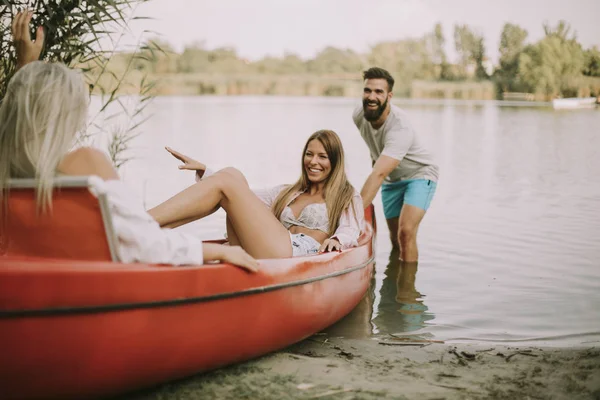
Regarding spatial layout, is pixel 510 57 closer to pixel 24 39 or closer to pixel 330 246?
pixel 330 246

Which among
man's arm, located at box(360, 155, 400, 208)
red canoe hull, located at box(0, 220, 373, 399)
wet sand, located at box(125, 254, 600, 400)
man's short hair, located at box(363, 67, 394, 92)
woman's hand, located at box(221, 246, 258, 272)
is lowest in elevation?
wet sand, located at box(125, 254, 600, 400)

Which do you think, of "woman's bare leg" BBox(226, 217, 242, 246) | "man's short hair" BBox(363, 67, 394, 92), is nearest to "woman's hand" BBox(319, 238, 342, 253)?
"woman's bare leg" BBox(226, 217, 242, 246)

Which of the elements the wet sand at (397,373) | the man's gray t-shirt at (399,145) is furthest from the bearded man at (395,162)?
the wet sand at (397,373)

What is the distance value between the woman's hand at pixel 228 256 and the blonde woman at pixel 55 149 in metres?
0.26

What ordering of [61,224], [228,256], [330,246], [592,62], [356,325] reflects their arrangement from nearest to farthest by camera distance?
1. [61,224]
2. [228,256]
3. [330,246]
4. [356,325]
5. [592,62]

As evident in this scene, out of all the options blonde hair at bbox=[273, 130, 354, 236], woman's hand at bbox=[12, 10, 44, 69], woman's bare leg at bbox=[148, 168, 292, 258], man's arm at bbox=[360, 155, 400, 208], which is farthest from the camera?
man's arm at bbox=[360, 155, 400, 208]

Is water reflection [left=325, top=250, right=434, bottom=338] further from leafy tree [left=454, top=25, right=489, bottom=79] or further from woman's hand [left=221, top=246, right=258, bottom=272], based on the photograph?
leafy tree [left=454, top=25, right=489, bottom=79]

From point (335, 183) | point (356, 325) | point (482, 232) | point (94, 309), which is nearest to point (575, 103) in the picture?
point (482, 232)

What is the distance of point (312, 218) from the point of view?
4316 millimetres

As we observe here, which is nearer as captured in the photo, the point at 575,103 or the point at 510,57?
the point at 575,103

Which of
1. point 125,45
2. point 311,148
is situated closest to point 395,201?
point 311,148

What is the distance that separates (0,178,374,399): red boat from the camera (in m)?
2.46

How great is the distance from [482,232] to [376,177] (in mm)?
2881

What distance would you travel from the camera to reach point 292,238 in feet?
13.1
